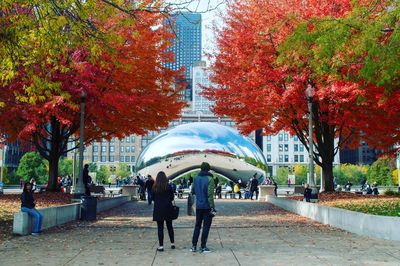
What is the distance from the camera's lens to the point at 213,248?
9.60 m

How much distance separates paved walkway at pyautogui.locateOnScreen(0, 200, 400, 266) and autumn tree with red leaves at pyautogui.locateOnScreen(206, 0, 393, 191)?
5.77 metres

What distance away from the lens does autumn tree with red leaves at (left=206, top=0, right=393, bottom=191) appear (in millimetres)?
15984

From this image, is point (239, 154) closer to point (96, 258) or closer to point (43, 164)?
point (96, 258)

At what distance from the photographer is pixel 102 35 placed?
40.6 feet

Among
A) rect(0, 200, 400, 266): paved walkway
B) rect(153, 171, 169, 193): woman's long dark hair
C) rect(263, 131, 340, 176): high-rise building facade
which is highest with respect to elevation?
rect(263, 131, 340, 176): high-rise building facade

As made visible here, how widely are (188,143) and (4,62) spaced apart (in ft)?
134

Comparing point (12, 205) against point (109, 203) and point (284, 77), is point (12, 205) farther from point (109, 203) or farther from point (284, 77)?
point (284, 77)

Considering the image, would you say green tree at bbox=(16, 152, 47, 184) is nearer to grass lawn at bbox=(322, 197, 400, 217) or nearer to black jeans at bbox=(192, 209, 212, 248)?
grass lawn at bbox=(322, 197, 400, 217)

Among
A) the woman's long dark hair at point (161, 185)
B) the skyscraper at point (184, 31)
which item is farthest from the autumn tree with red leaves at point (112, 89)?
the woman's long dark hair at point (161, 185)

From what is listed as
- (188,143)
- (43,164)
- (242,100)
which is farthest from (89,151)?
(242,100)

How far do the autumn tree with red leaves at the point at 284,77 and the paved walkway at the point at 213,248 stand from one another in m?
5.77

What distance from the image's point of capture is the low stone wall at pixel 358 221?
35.4ft

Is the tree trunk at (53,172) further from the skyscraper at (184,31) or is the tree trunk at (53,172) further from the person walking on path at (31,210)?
the person walking on path at (31,210)

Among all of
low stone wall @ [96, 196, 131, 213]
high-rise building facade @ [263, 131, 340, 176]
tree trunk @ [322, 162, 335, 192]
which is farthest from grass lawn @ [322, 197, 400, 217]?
high-rise building facade @ [263, 131, 340, 176]
